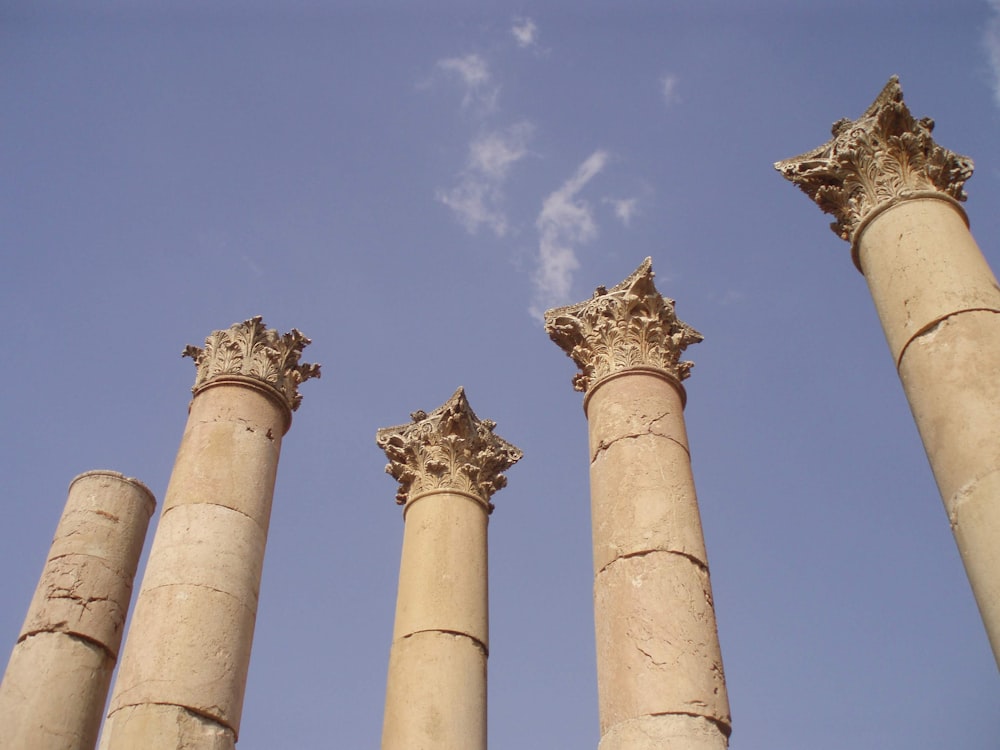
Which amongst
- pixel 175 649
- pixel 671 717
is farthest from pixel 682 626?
pixel 175 649

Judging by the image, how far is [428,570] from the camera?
1781 cm

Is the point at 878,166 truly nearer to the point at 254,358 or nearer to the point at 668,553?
the point at 668,553

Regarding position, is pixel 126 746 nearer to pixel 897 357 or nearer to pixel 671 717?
pixel 671 717

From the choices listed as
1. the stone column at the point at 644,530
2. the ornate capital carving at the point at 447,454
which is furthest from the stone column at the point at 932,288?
the ornate capital carving at the point at 447,454

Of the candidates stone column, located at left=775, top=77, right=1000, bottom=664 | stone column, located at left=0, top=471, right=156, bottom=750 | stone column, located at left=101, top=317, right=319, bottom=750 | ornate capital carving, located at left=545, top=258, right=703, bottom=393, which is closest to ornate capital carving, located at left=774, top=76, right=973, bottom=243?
stone column, located at left=775, top=77, right=1000, bottom=664

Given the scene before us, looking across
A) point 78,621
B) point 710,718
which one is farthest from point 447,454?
point 710,718

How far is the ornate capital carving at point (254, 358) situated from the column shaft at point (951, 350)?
32.1 ft

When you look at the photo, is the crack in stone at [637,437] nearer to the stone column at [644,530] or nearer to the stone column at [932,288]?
the stone column at [644,530]

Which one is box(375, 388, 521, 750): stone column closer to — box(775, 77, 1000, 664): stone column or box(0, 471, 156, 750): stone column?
box(0, 471, 156, 750): stone column

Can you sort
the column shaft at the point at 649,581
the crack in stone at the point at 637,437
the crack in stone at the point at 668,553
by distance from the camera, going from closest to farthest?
the column shaft at the point at 649,581 → the crack in stone at the point at 668,553 → the crack in stone at the point at 637,437

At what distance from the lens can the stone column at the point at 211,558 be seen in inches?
525

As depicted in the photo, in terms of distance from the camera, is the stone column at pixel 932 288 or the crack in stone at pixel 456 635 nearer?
the stone column at pixel 932 288

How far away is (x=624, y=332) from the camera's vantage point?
16.6m

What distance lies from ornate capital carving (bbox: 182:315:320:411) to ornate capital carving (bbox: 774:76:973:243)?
9.16 m
